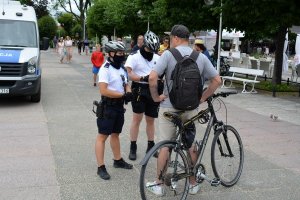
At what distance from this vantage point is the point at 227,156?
5234 mm

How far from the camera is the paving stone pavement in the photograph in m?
5.08

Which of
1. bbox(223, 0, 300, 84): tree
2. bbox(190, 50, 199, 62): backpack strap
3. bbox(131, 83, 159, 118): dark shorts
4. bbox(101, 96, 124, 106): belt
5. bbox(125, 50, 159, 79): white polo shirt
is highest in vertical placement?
bbox(223, 0, 300, 84): tree

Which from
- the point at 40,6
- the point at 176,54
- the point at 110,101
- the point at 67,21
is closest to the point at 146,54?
the point at 110,101

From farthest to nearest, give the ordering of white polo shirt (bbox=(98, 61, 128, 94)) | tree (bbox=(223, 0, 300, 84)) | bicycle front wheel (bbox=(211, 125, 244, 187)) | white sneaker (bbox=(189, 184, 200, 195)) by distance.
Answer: tree (bbox=(223, 0, 300, 84))
white polo shirt (bbox=(98, 61, 128, 94))
bicycle front wheel (bbox=(211, 125, 244, 187))
white sneaker (bbox=(189, 184, 200, 195))

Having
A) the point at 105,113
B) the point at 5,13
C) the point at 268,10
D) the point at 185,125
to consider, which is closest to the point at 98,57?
the point at 5,13

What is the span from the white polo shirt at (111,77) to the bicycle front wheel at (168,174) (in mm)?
1330

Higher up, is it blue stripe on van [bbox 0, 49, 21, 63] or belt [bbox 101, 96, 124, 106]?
blue stripe on van [bbox 0, 49, 21, 63]

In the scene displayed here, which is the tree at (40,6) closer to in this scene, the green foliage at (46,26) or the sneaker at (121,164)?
the green foliage at (46,26)

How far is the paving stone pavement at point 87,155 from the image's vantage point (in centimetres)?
508

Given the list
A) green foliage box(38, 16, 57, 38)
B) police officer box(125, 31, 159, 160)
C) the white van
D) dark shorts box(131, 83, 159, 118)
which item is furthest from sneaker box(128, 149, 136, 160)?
green foliage box(38, 16, 57, 38)

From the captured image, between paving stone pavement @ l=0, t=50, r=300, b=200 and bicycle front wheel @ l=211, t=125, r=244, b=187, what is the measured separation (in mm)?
126

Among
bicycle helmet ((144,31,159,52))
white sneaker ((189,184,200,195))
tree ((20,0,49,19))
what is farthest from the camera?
tree ((20,0,49,19))

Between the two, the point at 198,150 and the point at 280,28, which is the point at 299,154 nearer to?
the point at 198,150

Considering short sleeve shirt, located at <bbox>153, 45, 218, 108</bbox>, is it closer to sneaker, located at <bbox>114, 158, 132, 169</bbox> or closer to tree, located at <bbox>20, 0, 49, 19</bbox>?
sneaker, located at <bbox>114, 158, 132, 169</bbox>
